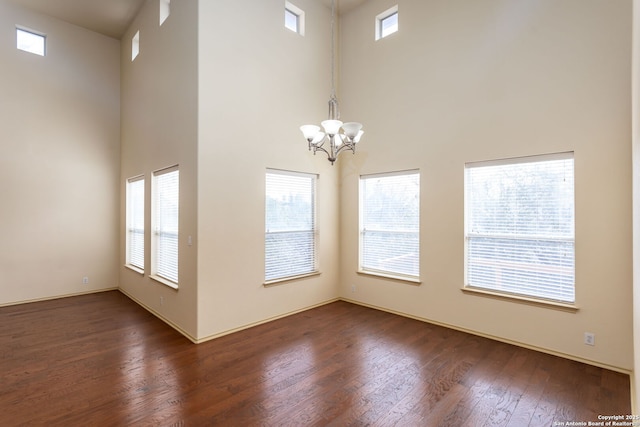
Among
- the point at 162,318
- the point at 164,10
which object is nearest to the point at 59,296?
the point at 162,318

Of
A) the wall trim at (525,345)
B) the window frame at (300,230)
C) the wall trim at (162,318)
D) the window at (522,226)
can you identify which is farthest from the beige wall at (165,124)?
the window at (522,226)

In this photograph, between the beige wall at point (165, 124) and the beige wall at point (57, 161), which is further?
the beige wall at point (57, 161)

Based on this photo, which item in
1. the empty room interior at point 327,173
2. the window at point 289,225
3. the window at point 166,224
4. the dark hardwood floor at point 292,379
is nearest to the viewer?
the dark hardwood floor at point 292,379

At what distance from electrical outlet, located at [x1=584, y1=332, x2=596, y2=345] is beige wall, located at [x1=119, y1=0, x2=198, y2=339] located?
4.20 m

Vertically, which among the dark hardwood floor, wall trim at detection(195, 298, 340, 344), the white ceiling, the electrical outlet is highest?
the white ceiling

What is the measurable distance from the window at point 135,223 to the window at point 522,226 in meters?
5.21

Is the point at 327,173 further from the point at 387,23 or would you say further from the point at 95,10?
the point at 95,10

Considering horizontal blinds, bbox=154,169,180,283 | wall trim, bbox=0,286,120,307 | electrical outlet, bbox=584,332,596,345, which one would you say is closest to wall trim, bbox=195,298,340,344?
horizontal blinds, bbox=154,169,180,283

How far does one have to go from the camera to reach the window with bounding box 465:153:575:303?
330 cm

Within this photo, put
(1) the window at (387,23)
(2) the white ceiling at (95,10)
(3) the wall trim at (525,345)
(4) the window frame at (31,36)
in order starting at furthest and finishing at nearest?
(4) the window frame at (31,36) < (2) the white ceiling at (95,10) < (1) the window at (387,23) < (3) the wall trim at (525,345)

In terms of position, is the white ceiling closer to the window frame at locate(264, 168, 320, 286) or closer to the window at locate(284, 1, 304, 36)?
the window at locate(284, 1, 304, 36)

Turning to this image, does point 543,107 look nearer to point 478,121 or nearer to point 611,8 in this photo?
point 478,121

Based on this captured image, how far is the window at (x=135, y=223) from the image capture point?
545 cm

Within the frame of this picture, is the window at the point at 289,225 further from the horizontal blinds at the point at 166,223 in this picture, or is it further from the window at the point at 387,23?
the window at the point at 387,23
